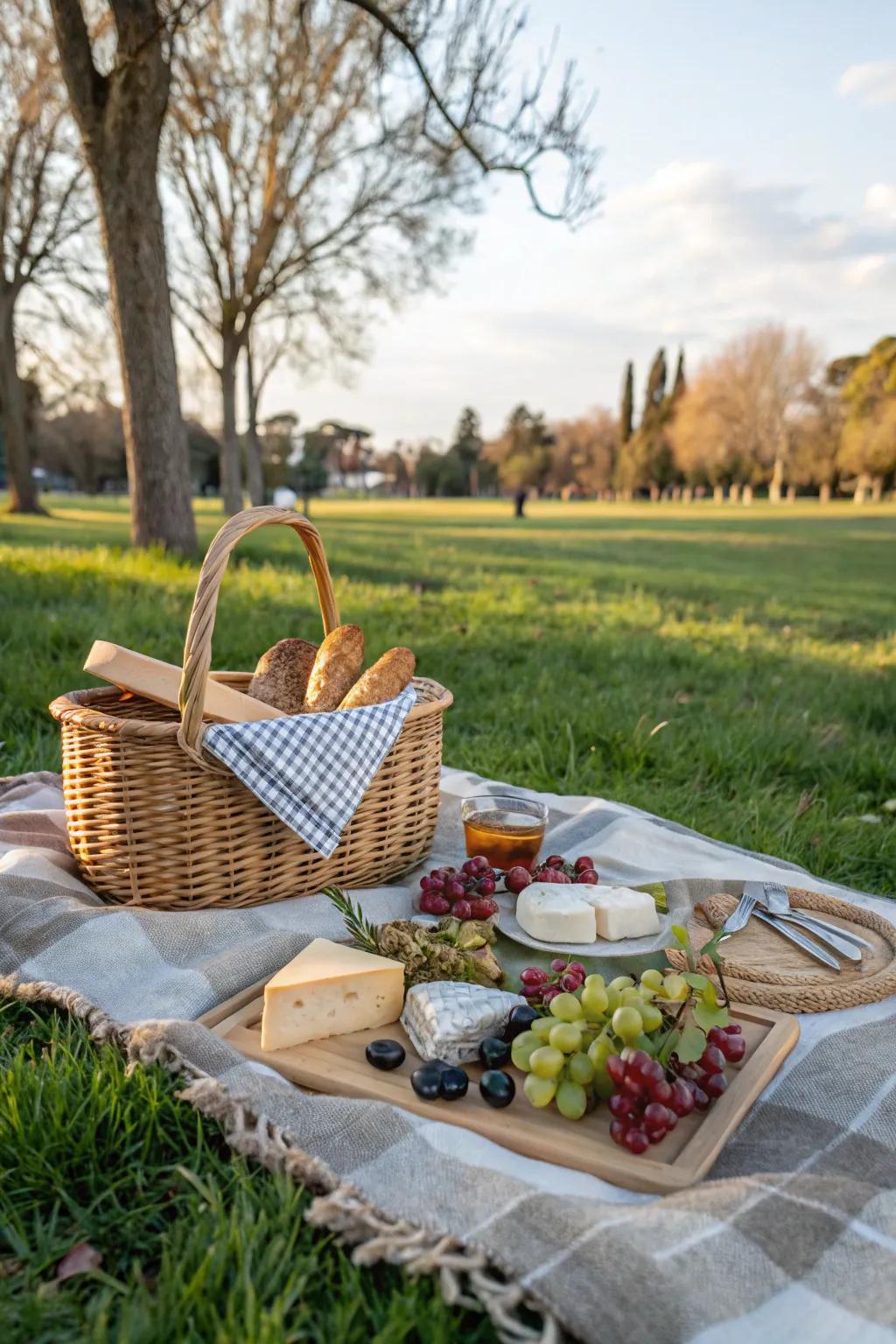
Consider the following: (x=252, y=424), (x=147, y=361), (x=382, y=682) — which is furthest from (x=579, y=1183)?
(x=252, y=424)

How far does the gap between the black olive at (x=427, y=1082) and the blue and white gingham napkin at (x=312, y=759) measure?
713mm

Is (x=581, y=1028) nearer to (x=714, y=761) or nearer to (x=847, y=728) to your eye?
(x=714, y=761)

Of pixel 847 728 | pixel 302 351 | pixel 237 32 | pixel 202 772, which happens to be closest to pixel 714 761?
pixel 847 728

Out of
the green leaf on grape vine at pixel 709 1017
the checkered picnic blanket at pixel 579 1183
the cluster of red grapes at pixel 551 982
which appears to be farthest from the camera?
the cluster of red grapes at pixel 551 982

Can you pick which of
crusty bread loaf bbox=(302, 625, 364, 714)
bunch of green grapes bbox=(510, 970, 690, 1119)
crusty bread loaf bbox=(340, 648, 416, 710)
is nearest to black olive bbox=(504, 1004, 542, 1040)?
bunch of green grapes bbox=(510, 970, 690, 1119)

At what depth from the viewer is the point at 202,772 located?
218 centimetres

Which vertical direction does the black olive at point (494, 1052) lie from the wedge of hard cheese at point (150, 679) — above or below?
below

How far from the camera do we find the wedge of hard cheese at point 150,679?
2.29m

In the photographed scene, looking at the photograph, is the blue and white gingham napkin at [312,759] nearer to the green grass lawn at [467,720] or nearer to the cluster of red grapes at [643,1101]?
the green grass lawn at [467,720]

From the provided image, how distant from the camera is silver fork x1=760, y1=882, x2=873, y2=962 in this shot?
216 centimetres

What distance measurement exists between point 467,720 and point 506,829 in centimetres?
195

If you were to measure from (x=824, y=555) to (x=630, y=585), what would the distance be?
12211 millimetres

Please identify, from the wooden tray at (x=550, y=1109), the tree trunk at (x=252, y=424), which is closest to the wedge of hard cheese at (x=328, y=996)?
the wooden tray at (x=550, y=1109)

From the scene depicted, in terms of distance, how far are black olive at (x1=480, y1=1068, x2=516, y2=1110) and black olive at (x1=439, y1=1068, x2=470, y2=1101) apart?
0.10ft
